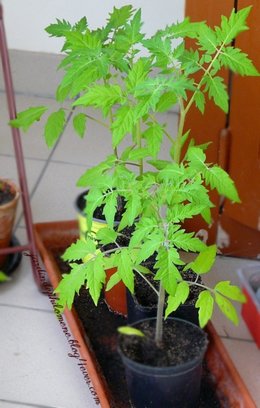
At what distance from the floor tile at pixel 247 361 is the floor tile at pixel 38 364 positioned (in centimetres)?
31

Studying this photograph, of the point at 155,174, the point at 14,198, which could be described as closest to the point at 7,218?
the point at 14,198

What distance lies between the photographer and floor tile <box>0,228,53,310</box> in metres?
1.51

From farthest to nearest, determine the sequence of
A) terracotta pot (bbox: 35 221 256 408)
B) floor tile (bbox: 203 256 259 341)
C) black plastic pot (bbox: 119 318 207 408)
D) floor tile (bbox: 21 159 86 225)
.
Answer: floor tile (bbox: 21 159 86 225)
floor tile (bbox: 203 256 259 341)
terracotta pot (bbox: 35 221 256 408)
black plastic pot (bbox: 119 318 207 408)

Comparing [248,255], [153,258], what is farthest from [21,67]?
[248,255]

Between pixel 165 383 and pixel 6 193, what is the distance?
65cm

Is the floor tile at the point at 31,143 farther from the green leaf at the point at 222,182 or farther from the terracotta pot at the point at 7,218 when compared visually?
the green leaf at the point at 222,182

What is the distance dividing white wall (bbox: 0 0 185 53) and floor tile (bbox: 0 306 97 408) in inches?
23.2

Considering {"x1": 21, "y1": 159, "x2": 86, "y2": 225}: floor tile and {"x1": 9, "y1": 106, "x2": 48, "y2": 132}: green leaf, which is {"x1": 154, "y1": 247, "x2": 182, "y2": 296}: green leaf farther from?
{"x1": 21, "y1": 159, "x2": 86, "y2": 225}: floor tile

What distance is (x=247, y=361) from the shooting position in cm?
138

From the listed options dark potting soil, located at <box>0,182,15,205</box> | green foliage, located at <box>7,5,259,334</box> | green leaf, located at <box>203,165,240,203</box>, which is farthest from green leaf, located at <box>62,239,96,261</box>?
dark potting soil, located at <box>0,182,15,205</box>

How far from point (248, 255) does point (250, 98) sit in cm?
41

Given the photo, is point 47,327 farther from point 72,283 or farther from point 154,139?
point 154,139

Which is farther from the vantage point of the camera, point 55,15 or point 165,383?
point 55,15

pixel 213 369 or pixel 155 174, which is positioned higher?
pixel 155 174
